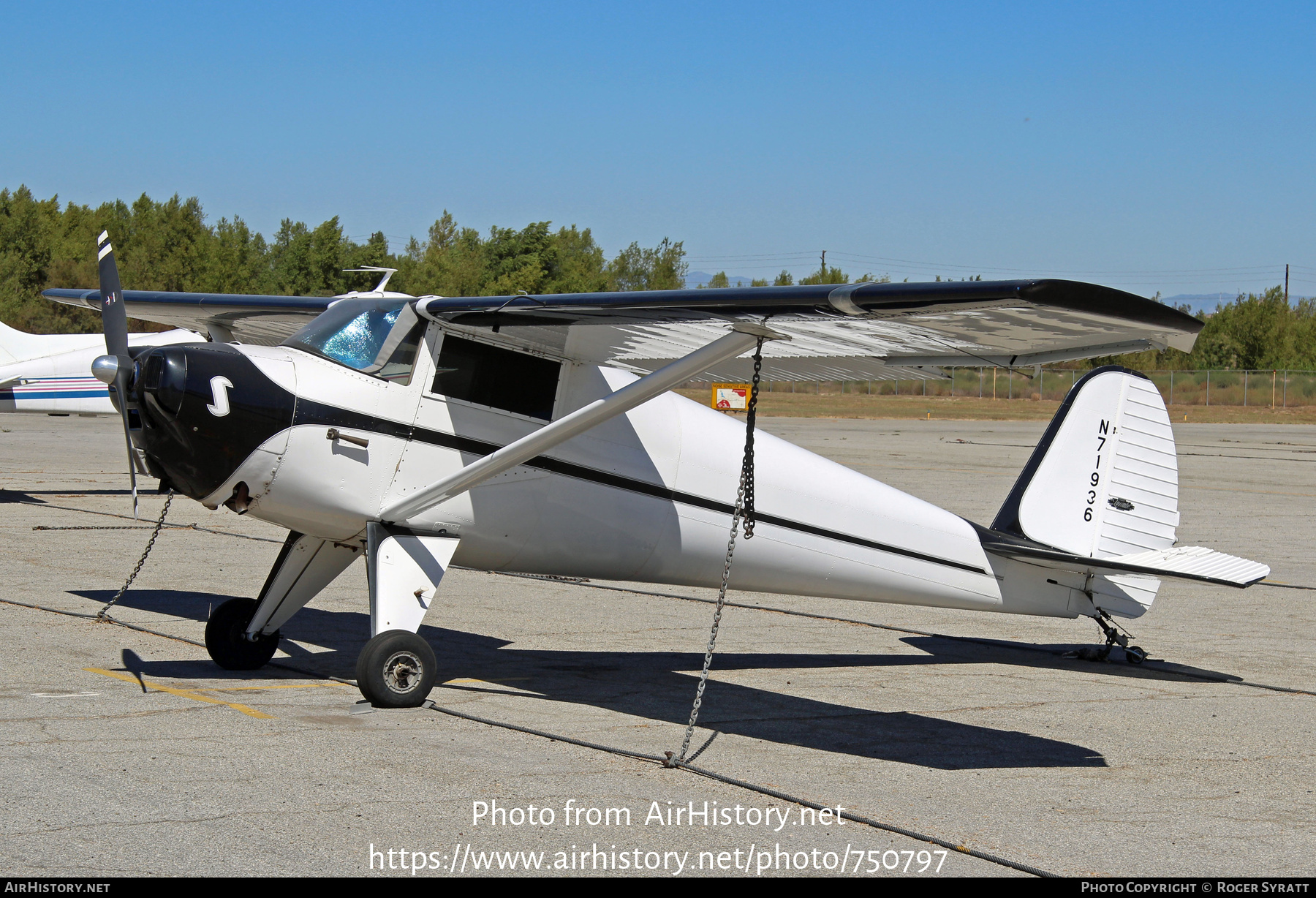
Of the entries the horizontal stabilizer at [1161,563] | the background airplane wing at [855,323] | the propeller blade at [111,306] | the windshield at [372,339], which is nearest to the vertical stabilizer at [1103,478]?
the horizontal stabilizer at [1161,563]

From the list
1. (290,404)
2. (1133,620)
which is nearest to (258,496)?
(290,404)

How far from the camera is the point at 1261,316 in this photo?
289 ft

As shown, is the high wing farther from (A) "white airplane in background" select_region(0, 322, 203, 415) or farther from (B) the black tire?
(A) "white airplane in background" select_region(0, 322, 203, 415)

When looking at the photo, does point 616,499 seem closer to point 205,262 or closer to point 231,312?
point 231,312

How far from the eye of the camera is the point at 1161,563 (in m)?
8.83

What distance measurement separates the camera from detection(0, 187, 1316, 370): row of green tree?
84562 mm

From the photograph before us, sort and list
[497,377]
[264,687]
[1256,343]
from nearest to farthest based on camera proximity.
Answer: [264,687] < [497,377] < [1256,343]

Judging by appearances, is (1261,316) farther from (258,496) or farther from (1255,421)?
(258,496)

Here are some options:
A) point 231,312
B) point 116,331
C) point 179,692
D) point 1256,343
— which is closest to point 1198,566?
point 179,692

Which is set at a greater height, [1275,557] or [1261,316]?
[1261,316]

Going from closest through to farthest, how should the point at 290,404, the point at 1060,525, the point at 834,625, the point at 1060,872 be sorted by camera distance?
the point at 1060,872 → the point at 290,404 → the point at 1060,525 → the point at 834,625

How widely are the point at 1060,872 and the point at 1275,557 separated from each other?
13.5 meters

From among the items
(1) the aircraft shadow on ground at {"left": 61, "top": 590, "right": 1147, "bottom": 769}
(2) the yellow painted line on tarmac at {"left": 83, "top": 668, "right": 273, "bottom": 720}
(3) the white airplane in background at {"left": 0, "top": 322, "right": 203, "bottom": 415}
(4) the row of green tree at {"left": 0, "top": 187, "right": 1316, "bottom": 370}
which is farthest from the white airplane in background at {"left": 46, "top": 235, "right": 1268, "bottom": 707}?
(4) the row of green tree at {"left": 0, "top": 187, "right": 1316, "bottom": 370}

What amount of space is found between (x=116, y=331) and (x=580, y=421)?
323cm
